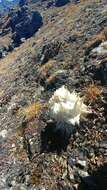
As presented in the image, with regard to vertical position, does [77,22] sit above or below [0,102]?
above

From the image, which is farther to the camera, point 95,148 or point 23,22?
point 23,22

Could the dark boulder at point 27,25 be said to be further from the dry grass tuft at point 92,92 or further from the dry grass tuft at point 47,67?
the dry grass tuft at point 92,92

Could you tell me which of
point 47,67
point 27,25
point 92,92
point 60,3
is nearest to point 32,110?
point 92,92

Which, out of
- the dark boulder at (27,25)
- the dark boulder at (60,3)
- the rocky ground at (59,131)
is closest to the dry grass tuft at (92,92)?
the rocky ground at (59,131)

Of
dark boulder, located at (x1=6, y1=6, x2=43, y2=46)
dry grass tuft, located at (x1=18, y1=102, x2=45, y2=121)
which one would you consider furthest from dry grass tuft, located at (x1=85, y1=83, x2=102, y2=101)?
dark boulder, located at (x1=6, y1=6, x2=43, y2=46)

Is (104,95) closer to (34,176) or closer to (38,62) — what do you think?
(34,176)

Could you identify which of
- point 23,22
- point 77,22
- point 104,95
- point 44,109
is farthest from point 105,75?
point 23,22

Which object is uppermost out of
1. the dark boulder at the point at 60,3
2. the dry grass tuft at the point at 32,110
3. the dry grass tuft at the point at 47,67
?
the dry grass tuft at the point at 47,67
